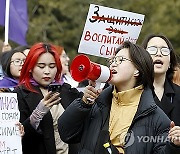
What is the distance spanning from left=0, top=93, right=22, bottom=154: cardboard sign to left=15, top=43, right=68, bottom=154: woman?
5.2 inches

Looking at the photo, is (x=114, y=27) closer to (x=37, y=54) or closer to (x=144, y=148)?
(x=37, y=54)

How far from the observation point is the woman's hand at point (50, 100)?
5.80 meters

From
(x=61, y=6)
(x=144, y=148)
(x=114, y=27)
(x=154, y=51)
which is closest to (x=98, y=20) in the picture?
(x=114, y=27)

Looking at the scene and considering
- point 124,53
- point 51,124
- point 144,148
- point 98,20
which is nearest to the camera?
point 144,148

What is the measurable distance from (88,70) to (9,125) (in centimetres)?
116

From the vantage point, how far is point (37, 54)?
6.20 m

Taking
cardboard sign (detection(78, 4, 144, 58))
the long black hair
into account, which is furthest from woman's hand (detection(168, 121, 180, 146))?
cardboard sign (detection(78, 4, 144, 58))

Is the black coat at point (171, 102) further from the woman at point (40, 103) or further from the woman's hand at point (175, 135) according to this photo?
the woman's hand at point (175, 135)

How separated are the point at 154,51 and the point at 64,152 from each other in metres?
1.16

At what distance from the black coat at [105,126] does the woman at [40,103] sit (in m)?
0.59

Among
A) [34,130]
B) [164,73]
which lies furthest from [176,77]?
[34,130]

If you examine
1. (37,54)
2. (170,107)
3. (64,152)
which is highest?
(37,54)

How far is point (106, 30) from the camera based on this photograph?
21.5ft

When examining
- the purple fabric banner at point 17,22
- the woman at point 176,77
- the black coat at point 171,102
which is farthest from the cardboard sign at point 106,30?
the purple fabric banner at point 17,22
